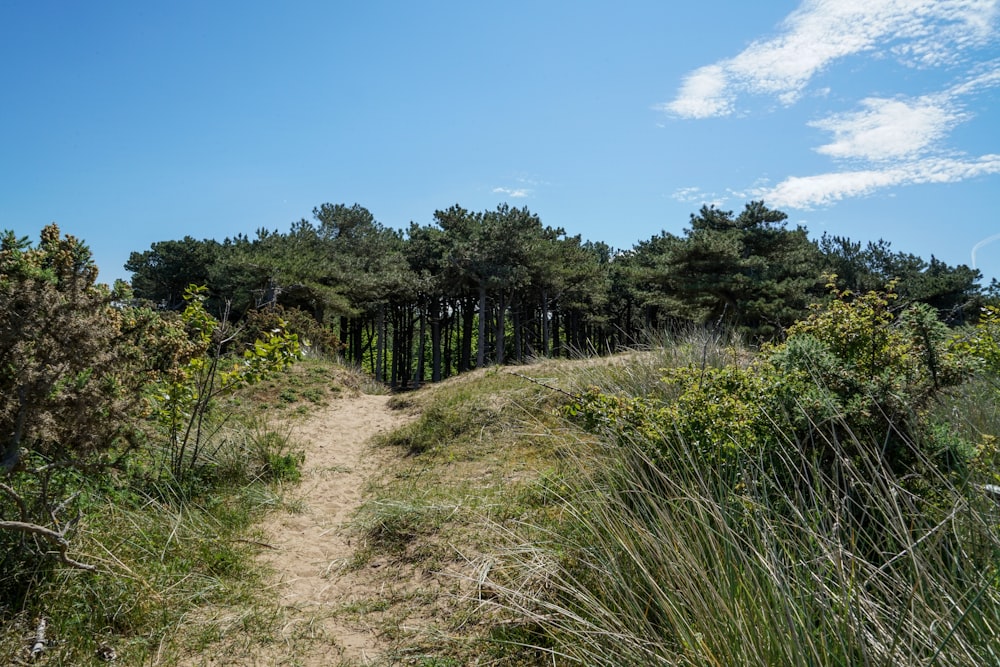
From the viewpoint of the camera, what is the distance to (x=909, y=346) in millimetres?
3414

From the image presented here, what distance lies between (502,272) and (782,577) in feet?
81.4

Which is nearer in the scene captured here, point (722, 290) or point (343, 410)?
point (343, 410)

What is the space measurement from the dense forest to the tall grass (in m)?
15.9

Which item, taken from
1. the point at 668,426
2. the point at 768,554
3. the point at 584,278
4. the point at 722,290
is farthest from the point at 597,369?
the point at 584,278

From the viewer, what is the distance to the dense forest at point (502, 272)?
904 inches

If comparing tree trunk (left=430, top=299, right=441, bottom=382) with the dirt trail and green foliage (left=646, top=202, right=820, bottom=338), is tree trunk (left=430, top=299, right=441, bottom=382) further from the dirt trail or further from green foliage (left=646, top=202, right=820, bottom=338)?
the dirt trail

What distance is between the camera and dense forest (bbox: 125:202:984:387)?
23.0 metres

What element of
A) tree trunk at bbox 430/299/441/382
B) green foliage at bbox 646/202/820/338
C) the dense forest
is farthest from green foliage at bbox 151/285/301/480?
tree trunk at bbox 430/299/441/382

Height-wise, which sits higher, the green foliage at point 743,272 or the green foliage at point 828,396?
the green foliage at point 743,272

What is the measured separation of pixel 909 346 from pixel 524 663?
2921 mm

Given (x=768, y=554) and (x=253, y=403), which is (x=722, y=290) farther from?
(x=768, y=554)

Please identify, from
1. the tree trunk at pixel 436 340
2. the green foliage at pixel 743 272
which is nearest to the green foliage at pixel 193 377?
the green foliage at pixel 743 272

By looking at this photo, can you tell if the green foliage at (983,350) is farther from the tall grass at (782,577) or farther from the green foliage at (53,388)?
the green foliage at (53,388)

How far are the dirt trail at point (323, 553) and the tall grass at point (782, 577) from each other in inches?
38.0
